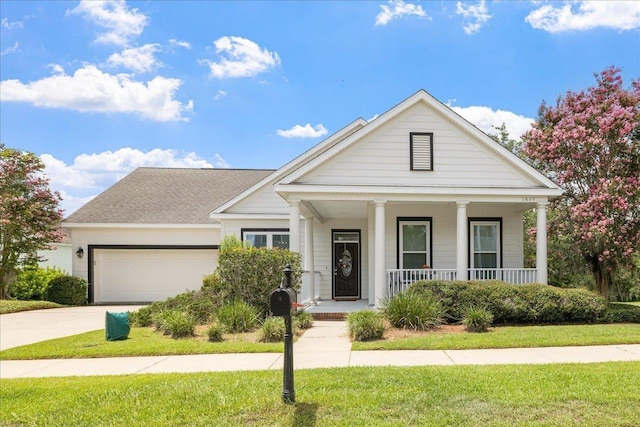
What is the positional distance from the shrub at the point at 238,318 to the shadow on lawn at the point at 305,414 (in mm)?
5622

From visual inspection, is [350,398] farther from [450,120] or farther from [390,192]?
[450,120]

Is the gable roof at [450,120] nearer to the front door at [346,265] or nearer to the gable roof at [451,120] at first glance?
the gable roof at [451,120]

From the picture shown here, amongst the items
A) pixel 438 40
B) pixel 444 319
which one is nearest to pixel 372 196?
pixel 444 319

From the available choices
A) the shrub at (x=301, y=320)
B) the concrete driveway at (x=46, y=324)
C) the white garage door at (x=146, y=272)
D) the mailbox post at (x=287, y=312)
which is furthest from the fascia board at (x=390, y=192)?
the white garage door at (x=146, y=272)

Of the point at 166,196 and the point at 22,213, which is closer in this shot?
the point at 22,213

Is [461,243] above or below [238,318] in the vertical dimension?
above

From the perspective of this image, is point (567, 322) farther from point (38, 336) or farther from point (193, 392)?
point (38, 336)

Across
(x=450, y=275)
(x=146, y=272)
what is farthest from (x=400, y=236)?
(x=146, y=272)

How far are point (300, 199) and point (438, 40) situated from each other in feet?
20.0

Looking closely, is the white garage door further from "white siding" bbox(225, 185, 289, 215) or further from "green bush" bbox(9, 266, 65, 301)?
"white siding" bbox(225, 185, 289, 215)

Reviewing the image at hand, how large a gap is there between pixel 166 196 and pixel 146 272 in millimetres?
3611

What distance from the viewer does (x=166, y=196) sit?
21.7m

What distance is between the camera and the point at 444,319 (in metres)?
11.2

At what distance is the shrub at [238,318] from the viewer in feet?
34.3
